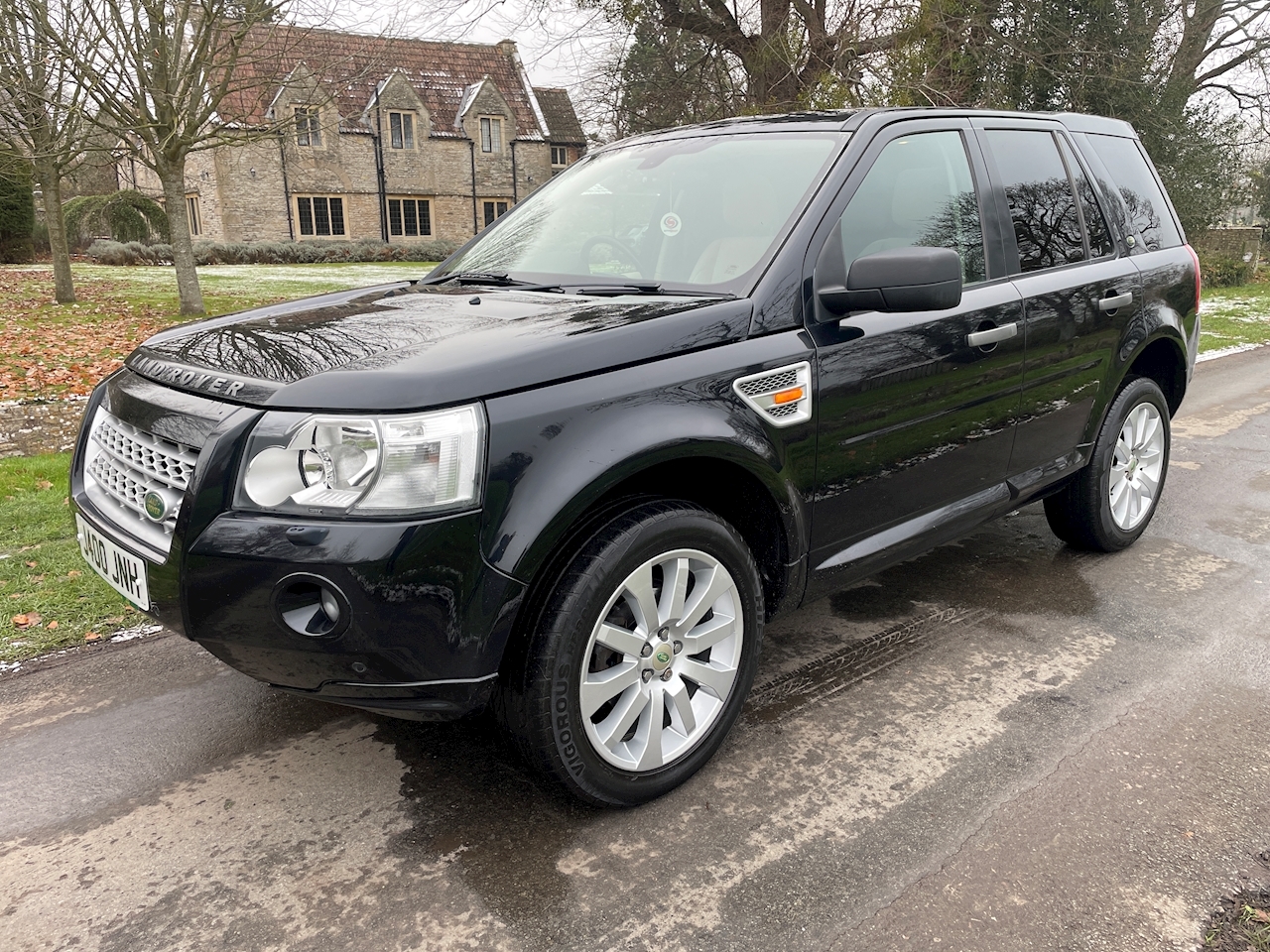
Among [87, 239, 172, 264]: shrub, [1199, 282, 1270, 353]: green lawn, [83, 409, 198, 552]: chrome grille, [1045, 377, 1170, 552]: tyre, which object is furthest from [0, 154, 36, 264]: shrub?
[1045, 377, 1170, 552]: tyre

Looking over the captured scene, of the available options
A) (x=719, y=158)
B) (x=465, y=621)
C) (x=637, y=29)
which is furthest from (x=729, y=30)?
(x=465, y=621)

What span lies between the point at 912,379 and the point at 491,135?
45.0 m

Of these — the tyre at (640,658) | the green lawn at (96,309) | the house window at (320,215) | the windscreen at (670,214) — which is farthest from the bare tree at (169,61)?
the house window at (320,215)

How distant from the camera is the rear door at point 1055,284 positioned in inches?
146

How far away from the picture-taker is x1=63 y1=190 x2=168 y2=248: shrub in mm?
32875

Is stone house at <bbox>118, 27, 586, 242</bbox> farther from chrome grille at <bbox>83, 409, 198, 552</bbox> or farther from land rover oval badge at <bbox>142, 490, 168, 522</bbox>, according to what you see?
land rover oval badge at <bbox>142, 490, 168, 522</bbox>

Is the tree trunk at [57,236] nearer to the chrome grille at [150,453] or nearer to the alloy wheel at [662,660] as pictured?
the chrome grille at [150,453]

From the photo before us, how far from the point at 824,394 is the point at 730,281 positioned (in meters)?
0.45

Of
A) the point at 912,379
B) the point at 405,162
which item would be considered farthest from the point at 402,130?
the point at 912,379

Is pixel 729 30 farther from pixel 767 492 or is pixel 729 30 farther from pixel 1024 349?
pixel 767 492

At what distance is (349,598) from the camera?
2.14 meters

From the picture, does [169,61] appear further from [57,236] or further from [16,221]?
[16,221]

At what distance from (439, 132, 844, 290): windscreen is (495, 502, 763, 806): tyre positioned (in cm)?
88

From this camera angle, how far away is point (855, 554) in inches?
124
